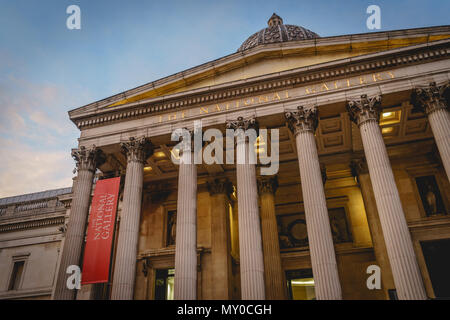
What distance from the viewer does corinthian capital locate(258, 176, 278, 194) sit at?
20.2m

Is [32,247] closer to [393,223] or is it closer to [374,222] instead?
[374,222]

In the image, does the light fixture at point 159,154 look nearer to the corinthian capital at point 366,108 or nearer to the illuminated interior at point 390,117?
the corinthian capital at point 366,108

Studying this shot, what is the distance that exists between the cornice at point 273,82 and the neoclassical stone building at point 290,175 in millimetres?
53

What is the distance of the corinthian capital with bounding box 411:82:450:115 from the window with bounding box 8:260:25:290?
95.4ft

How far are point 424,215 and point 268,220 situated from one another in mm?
8061

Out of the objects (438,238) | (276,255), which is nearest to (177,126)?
(276,255)

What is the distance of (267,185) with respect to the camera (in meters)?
20.2

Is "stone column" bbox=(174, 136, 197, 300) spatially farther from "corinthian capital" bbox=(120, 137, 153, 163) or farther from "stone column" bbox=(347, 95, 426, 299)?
"stone column" bbox=(347, 95, 426, 299)

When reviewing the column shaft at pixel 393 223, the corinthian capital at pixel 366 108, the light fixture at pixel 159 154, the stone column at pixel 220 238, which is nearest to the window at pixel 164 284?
the stone column at pixel 220 238

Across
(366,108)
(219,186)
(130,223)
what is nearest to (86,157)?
(130,223)

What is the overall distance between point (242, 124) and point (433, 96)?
8.16 meters

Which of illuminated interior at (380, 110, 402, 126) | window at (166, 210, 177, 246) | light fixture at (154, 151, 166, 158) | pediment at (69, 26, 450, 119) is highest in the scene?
pediment at (69, 26, 450, 119)

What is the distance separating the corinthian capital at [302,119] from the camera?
15.4 meters

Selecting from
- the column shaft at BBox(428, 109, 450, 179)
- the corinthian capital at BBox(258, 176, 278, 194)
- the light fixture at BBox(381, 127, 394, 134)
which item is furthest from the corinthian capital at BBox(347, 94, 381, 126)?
the corinthian capital at BBox(258, 176, 278, 194)
